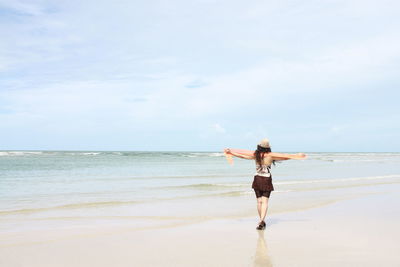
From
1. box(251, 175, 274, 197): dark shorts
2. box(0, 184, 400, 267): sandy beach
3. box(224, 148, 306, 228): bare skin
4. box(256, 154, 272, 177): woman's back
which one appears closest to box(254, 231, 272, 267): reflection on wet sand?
box(0, 184, 400, 267): sandy beach

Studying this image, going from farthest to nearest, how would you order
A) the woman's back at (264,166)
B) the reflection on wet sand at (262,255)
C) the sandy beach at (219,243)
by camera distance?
the woman's back at (264,166)
the sandy beach at (219,243)
the reflection on wet sand at (262,255)


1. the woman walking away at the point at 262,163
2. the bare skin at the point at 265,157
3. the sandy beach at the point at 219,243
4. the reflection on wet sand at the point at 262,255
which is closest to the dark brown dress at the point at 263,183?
the woman walking away at the point at 262,163

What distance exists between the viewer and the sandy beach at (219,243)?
18.4 feet

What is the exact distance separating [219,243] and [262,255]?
3.12 ft

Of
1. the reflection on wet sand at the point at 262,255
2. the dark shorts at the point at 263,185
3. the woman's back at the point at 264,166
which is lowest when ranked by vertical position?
the reflection on wet sand at the point at 262,255

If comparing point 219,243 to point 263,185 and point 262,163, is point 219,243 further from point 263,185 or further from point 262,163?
point 262,163


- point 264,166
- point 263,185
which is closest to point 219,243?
point 263,185

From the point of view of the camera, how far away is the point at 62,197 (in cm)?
1324

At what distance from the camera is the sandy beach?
18.4 feet

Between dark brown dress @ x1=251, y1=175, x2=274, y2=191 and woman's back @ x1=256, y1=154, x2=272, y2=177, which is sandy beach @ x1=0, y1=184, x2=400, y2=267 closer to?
dark brown dress @ x1=251, y1=175, x2=274, y2=191

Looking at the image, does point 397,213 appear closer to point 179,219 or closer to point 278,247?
point 278,247

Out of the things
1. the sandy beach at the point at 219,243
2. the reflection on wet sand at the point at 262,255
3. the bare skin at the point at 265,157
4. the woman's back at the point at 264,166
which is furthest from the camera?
the woman's back at the point at 264,166

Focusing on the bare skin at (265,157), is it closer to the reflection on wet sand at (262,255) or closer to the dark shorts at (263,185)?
the dark shorts at (263,185)

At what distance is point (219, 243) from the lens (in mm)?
6605
